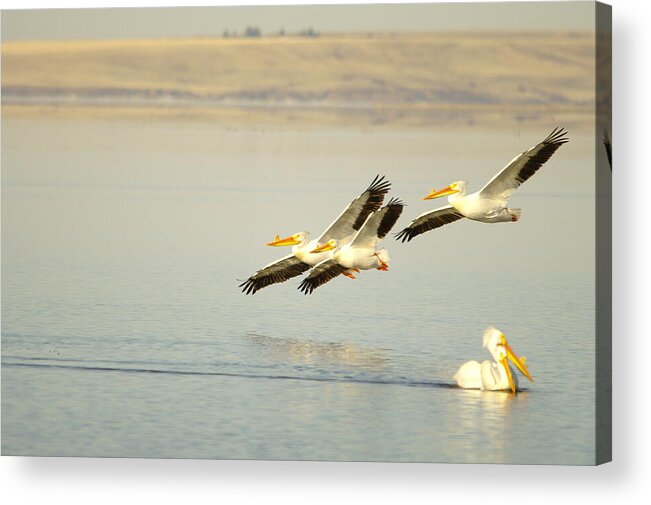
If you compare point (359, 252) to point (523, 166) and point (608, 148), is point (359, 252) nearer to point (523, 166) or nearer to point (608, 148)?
point (523, 166)

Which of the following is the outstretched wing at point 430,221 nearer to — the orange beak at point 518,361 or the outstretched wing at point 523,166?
the outstretched wing at point 523,166

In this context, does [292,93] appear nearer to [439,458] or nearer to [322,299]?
[322,299]

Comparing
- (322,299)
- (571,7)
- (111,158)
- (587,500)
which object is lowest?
(587,500)

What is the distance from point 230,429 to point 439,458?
1153 mm

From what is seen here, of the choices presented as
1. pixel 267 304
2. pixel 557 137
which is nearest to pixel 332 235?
pixel 267 304

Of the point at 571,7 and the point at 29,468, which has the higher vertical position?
the point at 571,7

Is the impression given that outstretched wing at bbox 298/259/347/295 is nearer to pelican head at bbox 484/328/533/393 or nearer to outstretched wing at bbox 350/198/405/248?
outstretched wing at bbox 350/198/405/248

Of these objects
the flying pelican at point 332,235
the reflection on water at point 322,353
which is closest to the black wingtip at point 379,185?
the flying pelican at point 332,235

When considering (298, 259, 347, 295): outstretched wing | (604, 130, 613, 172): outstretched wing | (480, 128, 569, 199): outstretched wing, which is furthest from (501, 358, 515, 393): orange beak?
(604, 130, 613, 172): outstretched wing

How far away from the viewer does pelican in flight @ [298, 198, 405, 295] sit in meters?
11.7

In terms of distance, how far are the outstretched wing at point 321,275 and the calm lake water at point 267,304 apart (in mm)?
50

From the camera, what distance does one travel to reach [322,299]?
1179cm

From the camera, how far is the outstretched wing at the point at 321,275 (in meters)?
11.8

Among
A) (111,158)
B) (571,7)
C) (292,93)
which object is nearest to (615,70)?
(571,7)
